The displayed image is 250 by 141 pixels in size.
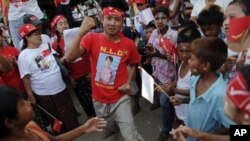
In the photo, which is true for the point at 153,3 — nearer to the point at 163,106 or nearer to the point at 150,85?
the point at 163,106

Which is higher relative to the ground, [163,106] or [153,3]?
[153,3]

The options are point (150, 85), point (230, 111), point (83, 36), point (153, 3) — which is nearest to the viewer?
point (230, 111)

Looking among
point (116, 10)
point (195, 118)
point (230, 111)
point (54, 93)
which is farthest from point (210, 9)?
point (230, 111)

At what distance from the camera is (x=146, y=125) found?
4.87m

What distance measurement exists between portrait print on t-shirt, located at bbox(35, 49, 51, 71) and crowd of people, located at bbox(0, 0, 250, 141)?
0.01 meters

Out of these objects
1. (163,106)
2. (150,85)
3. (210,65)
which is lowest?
(163,106)

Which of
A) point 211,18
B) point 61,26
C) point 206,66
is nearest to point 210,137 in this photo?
point 206,66

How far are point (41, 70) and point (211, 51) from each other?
7.81 feet

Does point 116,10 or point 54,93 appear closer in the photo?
point 116,10

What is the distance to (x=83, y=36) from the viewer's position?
11.7 ft

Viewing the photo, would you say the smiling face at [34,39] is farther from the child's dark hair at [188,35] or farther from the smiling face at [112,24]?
the child's dark hair at [188,35]

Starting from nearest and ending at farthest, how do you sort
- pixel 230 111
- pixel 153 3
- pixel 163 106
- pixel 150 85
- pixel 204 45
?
pixel 230 111 < pixel 204 45 < pixel 150 85 < pixel 163 106 < pixel 153 3

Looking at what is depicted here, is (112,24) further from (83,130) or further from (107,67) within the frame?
(83,130)

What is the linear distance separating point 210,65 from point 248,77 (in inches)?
38.6
